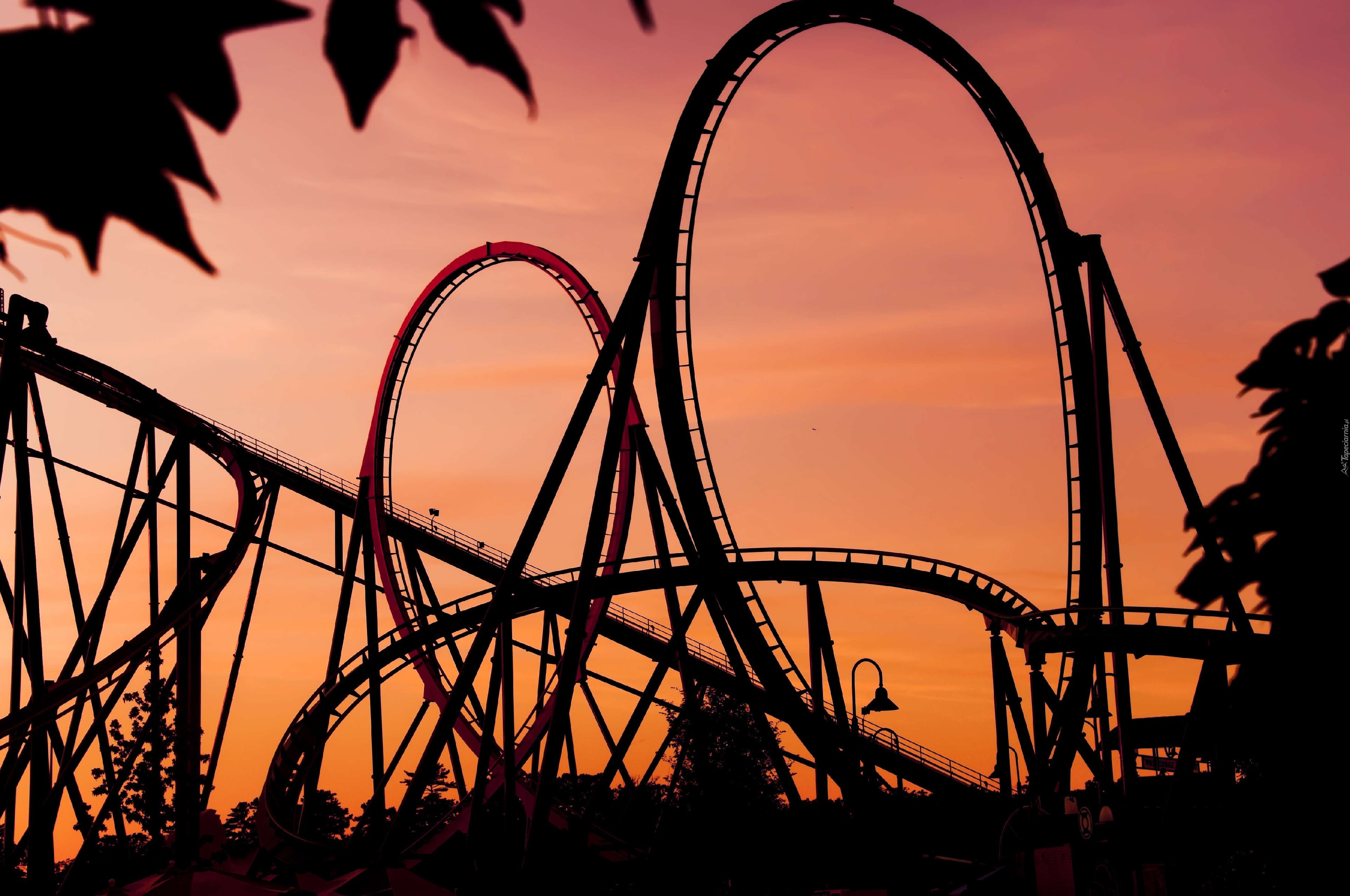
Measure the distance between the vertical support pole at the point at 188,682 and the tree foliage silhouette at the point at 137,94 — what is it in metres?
16.0

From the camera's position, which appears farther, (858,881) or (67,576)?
(858,881)

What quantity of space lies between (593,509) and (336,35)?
12258 mm

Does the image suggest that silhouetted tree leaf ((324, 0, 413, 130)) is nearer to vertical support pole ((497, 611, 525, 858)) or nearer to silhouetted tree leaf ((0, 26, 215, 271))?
silhouetted tree leaf ((0, 26, 215, 271))

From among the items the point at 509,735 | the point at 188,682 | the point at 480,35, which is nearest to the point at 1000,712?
the point at 509,735

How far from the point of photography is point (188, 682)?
1672 cm

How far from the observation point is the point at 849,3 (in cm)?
1492

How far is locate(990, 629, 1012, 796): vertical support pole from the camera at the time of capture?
47.6 ft

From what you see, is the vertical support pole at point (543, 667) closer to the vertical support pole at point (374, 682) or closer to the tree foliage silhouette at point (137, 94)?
the vertical support pole at point (374, 682)

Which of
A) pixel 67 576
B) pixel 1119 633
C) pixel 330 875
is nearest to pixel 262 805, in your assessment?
pixel 330 875

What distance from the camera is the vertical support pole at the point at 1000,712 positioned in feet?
47.6

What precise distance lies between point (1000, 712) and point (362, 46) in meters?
14.5

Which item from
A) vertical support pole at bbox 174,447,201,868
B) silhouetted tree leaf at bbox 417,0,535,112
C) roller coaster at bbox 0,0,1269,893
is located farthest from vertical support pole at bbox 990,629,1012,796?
silhouetted tree leaf at bbox 417,0,535,112

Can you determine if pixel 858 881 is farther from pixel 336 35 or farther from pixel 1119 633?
pixel 336 35

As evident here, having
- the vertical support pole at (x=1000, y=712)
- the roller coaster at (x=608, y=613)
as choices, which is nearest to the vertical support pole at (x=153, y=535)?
the roller coaster at (x=608, y=613)
